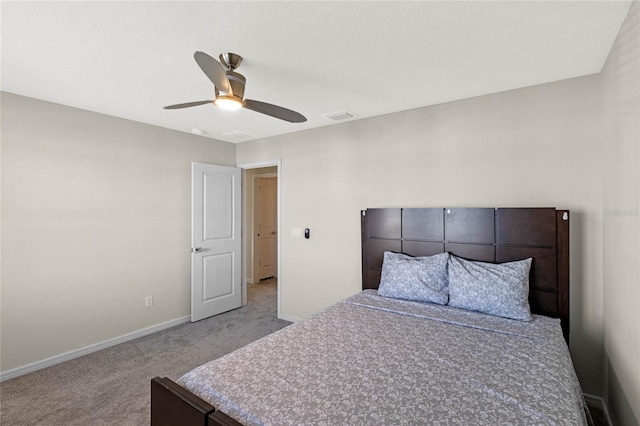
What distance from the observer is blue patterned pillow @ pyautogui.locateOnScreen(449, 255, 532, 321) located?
2.15 metres

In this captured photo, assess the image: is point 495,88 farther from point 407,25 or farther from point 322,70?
point 322,70

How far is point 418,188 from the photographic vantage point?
9.91 feet

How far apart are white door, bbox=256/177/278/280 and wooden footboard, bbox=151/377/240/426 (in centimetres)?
467

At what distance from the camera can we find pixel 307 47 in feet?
6.29

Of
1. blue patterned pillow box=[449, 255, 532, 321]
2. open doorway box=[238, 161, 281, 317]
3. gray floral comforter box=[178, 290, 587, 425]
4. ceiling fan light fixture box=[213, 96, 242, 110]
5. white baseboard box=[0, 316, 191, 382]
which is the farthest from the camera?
open doorway box=[238, 161, 281, 317]

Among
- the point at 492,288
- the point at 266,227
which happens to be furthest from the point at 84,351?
the point at 492,288

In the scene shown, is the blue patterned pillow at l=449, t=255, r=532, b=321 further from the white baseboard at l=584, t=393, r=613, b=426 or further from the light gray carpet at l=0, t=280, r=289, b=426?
the light gray carpet at l=0, t=280, r=289, b=426

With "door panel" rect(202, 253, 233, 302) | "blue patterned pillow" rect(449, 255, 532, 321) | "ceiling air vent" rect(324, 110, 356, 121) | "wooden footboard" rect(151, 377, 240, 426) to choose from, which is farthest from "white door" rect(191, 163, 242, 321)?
"blue patterned pillow" rect(449, 255, 532, 321)

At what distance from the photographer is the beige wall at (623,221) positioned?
151 centimetres

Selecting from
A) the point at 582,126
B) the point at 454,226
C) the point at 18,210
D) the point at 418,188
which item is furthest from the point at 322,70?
the point at 18,210

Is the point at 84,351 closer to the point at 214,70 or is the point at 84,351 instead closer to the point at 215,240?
the point at 215,240

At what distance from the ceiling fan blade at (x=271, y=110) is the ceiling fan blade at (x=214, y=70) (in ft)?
0.68

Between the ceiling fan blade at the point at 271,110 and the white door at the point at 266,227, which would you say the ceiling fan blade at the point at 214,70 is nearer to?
the ceiling fan blade at the point at 271,110

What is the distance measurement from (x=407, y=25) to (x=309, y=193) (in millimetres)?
2360
